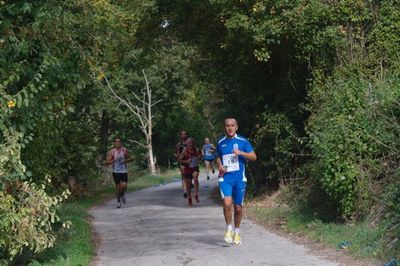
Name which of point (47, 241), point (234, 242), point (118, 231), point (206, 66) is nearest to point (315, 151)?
point (234, 242)

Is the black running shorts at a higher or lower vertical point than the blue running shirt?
lower

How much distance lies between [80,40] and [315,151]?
15.2 ft

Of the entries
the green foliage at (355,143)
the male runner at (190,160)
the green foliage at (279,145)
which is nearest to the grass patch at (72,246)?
the male runner at (190,160)

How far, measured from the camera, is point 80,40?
11.2m

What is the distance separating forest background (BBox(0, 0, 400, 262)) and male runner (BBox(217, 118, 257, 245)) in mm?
1412

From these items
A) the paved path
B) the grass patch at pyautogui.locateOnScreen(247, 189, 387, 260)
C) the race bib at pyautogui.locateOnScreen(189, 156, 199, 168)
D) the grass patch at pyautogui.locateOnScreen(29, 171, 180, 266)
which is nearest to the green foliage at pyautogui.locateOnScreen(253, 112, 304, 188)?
the grass patch at pyautogui.locateOnScreen(247, 189, 387, 260)

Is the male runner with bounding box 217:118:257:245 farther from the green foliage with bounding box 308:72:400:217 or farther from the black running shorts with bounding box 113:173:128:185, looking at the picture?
the black running shorts with bounding box 113:173:128:185

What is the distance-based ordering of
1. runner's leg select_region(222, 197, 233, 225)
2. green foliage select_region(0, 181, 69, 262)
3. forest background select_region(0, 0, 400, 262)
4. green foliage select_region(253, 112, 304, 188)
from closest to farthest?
green foliage select_region(0, 181, 69, 262), forest background select_region(0, 0, 400, 262), runner's leg select_region(222, 197, 233, 225), green foliage select_region(253, 112, 304, 188)

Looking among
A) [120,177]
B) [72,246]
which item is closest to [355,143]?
[72,246]

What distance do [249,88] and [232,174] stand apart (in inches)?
284

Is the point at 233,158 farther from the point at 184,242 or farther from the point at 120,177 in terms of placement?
the point at 120,177

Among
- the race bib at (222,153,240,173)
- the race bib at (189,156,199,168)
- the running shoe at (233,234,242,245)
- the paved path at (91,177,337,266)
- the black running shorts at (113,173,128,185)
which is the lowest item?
the paved path at (91,177,337,266)

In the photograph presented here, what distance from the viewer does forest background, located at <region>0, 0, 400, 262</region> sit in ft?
28.6

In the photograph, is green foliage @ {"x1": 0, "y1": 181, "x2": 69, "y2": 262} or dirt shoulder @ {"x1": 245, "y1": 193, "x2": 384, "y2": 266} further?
dirt shoulder @ {"x1": 245, "y1": 193, "x2": 384, "y2": 266}
